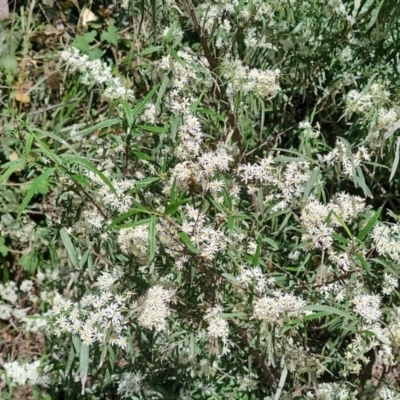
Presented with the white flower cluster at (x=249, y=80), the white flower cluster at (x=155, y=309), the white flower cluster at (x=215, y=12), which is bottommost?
the white flower cluster at (x=155, y=309)

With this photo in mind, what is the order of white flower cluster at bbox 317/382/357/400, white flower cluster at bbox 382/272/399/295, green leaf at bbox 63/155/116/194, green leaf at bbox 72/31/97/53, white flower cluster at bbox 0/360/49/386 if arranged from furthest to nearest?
green leaf at bbox 72/31/97/53 < white flower cluster at bbox 0/360/49/386 < white flower cluster at bbox 317/382/357/400 < white flower cluster at bbox 382/272/399/295 < green leaf at bbox 63/155/116/194

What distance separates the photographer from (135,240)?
160 cm

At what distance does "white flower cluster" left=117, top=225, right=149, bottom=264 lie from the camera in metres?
1.58

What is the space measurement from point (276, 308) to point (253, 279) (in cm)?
12

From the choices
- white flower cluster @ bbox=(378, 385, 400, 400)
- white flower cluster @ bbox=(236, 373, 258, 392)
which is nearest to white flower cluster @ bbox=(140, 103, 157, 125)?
white flower cluster @ bbox=(236, 373, 258, 392)

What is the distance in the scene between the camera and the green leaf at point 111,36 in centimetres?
350

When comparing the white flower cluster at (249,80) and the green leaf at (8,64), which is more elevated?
the white flower cluster at (249,80)

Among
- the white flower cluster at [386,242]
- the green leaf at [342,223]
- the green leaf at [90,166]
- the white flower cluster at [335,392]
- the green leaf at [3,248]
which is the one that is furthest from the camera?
the green leaf at [3,248]

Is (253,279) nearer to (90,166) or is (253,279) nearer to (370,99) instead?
(90,166)

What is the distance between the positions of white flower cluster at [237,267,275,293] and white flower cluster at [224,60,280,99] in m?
0.55

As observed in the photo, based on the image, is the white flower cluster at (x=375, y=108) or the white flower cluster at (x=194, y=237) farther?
the white flower cluster at (x=375, y=108)

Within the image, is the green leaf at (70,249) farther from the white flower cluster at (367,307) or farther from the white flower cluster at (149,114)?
the white flower cluster at (367,307)

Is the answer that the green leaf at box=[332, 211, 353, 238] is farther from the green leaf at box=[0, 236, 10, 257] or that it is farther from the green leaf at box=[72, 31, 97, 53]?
the green leaf at box=[72, 31, 97, 53]

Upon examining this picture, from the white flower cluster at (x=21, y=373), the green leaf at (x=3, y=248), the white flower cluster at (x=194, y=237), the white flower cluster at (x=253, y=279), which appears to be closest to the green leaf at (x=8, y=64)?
the green leaf at (x=3, y=248)
